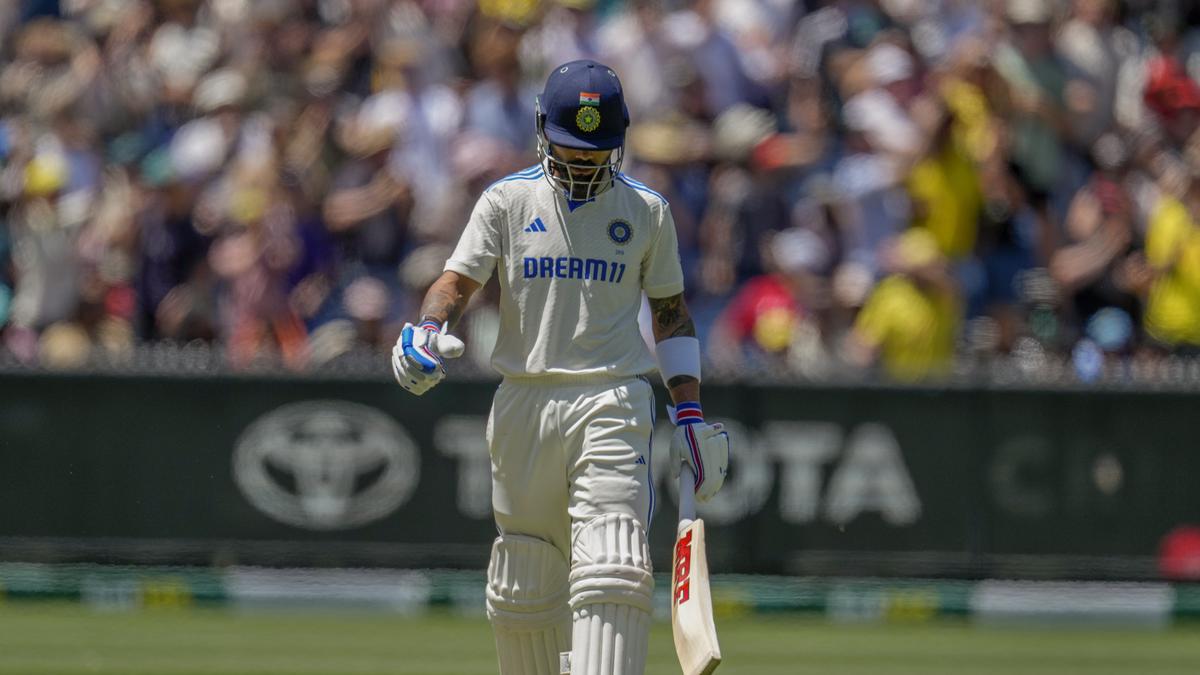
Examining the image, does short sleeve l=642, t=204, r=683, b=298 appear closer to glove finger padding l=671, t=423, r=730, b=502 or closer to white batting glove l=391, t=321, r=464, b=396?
glove finger padding l=671, t=423, r=730, b=502

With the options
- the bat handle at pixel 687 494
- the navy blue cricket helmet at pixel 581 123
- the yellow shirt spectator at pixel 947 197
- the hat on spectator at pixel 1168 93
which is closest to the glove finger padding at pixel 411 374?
the navy blue cricket helmet at pixel 581 123

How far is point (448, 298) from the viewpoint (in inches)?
224

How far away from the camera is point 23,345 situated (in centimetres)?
1141

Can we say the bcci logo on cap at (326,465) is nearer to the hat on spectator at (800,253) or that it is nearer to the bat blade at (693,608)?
the hat on spectator at (800,253)

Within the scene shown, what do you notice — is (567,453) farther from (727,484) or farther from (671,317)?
(727,484)

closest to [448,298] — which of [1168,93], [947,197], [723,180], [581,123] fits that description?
[581,123]

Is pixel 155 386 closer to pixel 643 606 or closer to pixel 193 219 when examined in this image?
pixel 193 219

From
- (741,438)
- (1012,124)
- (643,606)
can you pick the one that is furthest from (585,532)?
(1012,124)

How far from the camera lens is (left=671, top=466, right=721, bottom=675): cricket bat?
17.6 feet

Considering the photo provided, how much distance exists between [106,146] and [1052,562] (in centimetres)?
624

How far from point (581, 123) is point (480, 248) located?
46 cm

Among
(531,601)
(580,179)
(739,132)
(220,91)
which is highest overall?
(220,91)

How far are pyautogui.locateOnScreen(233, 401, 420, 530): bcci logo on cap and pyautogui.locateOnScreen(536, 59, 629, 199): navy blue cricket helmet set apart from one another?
5025 mm

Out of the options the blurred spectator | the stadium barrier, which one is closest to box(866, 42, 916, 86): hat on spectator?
the blurred spectator
